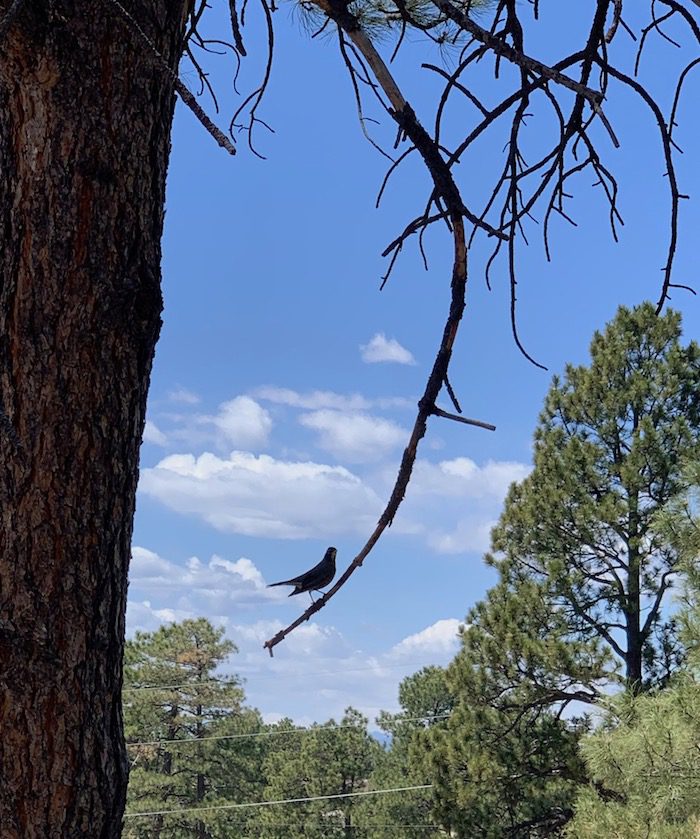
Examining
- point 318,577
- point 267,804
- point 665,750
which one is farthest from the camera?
point 267,804

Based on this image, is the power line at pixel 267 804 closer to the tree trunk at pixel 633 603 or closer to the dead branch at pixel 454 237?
the tree trunk at pixel 633 603

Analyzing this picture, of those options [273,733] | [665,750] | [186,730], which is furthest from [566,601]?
[186,730]

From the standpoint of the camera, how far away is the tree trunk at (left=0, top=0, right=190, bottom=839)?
0.55 metres

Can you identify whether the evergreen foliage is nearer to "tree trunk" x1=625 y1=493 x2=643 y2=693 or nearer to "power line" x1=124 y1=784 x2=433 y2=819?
"tree trunk" x1=625 y1=493 x2=643 y2=693

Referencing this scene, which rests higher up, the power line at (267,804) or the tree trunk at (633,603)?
the tree trunk at (633,603)

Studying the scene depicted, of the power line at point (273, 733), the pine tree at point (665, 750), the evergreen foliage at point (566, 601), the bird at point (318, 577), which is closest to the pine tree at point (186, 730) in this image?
the power line at point (273, 733)

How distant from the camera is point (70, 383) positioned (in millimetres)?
587

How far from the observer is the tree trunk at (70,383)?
1.80 ft

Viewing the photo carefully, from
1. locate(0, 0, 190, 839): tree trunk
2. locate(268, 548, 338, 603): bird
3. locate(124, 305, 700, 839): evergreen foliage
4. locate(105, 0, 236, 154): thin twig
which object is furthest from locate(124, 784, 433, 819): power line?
locate(105, 0, 236, 154): thin twig

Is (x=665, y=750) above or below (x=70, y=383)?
below

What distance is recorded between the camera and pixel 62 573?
1.86ft

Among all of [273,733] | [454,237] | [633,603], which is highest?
[633,603]

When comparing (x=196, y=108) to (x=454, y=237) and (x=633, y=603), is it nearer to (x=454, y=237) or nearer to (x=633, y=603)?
(x=454, y=237)

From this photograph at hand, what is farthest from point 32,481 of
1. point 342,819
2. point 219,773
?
point 219,773
